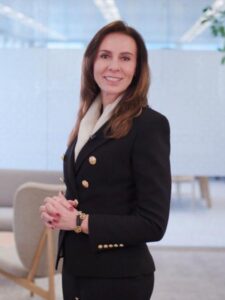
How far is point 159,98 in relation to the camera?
5.58 meters

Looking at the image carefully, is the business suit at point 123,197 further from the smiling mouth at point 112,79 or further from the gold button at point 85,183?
the smiling mouth at point 112,79

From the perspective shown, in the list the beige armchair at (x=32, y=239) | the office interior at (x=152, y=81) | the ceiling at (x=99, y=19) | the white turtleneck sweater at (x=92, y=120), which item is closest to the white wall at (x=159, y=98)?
the office interior at (x=152, y=81)

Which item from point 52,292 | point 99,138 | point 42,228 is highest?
point 99,138

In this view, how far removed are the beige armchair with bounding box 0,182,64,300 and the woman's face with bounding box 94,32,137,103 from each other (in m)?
1.82

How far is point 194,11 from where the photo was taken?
5.55 m

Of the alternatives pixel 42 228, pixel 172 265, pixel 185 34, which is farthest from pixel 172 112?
pixel 42 228

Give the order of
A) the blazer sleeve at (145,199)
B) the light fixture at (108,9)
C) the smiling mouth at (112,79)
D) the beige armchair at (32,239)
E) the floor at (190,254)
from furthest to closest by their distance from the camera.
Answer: the light fixture at (108,9) < the floor at (190,254) < the beige armchair at (32,239) < the smiling mouth at (112,79) < the blazer sleeve at (145,199)

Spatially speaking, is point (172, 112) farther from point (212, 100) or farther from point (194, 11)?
point (194, 11)

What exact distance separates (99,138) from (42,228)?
195 cm

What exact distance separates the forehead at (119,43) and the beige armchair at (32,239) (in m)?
1.85

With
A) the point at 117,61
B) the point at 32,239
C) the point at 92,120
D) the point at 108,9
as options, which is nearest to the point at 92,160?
the point at 92,120

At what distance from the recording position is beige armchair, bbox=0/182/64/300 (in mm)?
3227

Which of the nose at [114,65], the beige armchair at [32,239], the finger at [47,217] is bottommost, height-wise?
the beige armchair at [32,239]

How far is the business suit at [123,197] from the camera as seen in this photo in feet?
4.42
